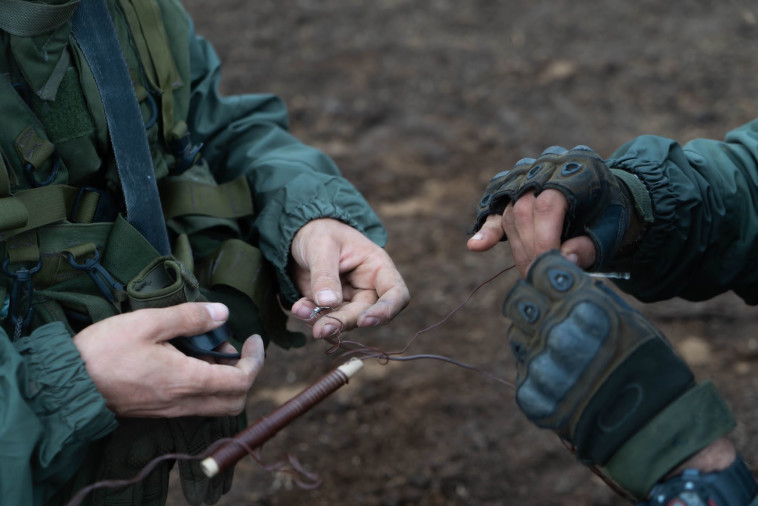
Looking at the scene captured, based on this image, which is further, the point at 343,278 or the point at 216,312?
the point at 343,278

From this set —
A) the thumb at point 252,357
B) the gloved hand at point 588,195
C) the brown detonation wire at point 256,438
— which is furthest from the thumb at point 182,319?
the gloved hand at point 588,195

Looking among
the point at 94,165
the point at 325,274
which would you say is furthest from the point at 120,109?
the point at 325,274

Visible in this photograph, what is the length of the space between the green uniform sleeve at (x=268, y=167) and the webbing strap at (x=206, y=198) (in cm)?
6

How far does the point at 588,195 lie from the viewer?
69.1 inches

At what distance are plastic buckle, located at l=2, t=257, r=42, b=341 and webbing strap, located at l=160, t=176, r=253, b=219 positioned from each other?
0.46 metres

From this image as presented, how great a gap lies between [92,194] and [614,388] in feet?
4.29

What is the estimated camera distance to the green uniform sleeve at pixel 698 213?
1.92 m

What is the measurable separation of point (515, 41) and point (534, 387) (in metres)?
4.71

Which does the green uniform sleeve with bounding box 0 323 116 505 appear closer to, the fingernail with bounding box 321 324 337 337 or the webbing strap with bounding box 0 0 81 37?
the fingernail with bounding box 321 324 337 337

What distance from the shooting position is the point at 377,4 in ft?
20.2

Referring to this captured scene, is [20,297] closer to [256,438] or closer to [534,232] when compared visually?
[256,438]

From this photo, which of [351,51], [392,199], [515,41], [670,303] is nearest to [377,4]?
[351,51]

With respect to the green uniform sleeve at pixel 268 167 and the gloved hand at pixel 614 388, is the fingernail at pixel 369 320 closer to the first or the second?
the green uniform sleeve at pixel 268 167

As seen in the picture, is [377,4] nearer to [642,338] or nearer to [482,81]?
[482,81]
